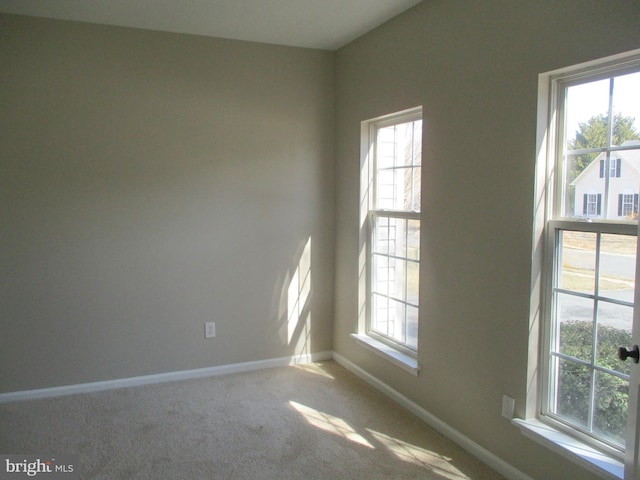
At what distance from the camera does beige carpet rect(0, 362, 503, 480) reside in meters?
2.49

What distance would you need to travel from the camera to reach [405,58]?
3100mm

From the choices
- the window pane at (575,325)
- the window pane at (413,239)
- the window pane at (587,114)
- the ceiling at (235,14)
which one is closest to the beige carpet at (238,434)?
the window pane at (575,325)

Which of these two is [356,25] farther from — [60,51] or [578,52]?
[60,51]

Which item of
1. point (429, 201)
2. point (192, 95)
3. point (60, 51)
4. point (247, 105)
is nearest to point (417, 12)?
point (429, 201)

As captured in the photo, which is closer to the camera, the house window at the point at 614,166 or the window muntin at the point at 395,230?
the house window at the point at 614,166

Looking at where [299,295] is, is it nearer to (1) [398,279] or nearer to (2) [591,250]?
(1) [398,279]

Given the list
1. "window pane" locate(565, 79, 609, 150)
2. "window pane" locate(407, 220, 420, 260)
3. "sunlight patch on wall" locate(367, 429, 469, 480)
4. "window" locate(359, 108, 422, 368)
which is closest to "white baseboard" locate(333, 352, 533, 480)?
"sunlight patch on wall" locate(367, 429, 469, 480)

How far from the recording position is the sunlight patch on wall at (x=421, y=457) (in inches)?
96.7

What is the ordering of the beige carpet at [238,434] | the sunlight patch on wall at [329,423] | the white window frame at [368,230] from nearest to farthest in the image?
the beige carpet at [238,434]
the sunlight patch on wall at [329,423]
the white window frame at [368,230]

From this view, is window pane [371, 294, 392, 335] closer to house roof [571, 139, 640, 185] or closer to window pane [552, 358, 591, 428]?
window pane [552, 358, 591, 428]

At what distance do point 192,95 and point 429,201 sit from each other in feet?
6.14

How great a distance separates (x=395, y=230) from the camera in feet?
11.3

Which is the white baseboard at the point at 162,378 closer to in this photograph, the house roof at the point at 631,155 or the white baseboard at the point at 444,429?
the white baseboard at the point at 444,429

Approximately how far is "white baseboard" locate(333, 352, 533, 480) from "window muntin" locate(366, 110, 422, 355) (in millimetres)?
296
